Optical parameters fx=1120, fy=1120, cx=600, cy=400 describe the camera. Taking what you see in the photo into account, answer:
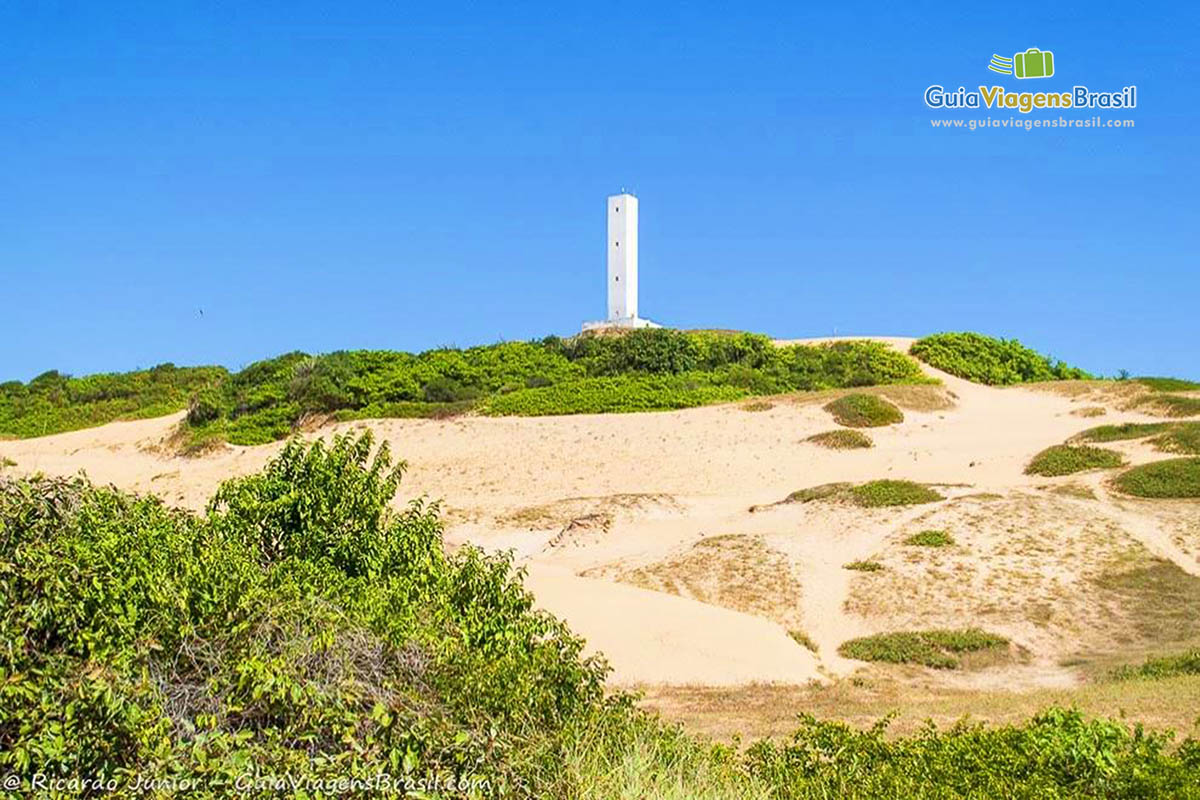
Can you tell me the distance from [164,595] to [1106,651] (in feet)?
38.8

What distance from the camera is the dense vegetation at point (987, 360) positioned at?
41688mm

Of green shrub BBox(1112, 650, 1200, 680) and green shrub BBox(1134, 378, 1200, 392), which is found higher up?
green shrub BBox(1134, 378, 1200, 392)

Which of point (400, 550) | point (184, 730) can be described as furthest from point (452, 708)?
point (400, 550)

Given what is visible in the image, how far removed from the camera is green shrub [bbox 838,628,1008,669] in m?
13.7

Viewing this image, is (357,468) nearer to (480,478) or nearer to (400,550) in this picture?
(400,550)

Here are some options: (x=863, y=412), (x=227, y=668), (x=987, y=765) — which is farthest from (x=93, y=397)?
(x=987, y=765)

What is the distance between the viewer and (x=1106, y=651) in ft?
45.4

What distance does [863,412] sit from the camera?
98.7ft

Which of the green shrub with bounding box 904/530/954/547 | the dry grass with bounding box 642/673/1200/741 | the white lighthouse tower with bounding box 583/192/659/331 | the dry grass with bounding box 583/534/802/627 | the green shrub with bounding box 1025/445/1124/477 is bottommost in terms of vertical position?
the dry grass with bounding box 642/673/1200/741

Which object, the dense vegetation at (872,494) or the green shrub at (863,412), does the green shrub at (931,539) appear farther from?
the green shrub at (863,412)

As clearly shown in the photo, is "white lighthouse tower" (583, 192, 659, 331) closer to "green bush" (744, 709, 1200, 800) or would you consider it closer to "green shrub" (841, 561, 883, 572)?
"green shrub" (841, 561, 883, 572)

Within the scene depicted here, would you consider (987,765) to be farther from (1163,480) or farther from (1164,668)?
(1163,480)

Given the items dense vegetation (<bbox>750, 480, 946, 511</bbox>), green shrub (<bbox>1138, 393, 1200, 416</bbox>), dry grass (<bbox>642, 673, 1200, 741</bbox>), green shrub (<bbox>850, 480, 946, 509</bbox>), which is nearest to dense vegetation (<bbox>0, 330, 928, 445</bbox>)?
green shrub (<bbox>1138, 393, 1200, 416</bbox>)

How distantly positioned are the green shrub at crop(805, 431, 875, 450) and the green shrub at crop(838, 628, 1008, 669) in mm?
12838
